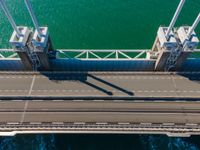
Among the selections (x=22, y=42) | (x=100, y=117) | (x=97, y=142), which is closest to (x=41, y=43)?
(x=22, y=42)

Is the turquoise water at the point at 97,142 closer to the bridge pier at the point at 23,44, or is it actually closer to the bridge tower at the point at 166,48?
the bridge tower at the point at 166,48

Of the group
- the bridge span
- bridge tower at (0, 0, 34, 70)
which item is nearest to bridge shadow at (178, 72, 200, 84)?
the bridge span

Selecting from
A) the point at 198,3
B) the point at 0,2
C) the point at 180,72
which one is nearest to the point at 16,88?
the point at 0,2

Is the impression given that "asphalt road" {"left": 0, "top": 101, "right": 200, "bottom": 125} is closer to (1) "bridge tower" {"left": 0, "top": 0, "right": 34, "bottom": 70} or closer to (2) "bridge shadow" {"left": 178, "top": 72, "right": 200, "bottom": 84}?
(2) "bridge shadow" {"left": 178, "top": 72, "right": 200, "bottom": 84}

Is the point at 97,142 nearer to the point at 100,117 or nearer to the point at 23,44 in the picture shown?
the point at 100,117

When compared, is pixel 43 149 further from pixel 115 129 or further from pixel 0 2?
pixel 0 2

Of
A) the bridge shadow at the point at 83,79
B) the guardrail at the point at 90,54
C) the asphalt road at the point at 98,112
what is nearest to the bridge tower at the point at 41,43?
the bridge shadow at the point at 83,79
